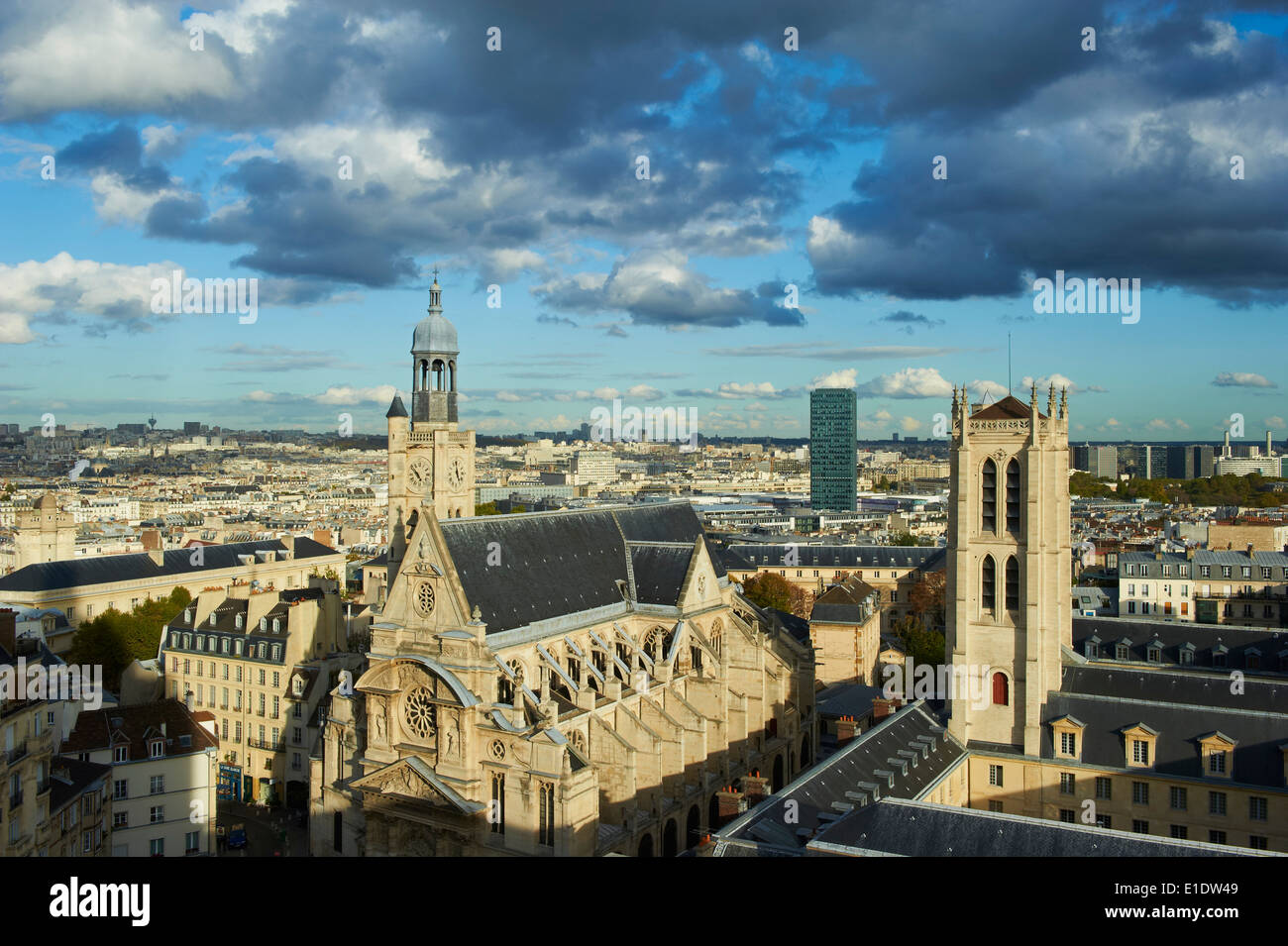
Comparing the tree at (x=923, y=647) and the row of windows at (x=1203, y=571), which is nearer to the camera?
the tree at (x=923, y=647)

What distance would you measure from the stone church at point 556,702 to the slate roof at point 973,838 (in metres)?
8.21

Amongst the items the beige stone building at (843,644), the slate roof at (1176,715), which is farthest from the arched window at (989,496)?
the beige stone building at (843,644)

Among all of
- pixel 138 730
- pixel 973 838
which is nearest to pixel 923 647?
pixel 973 838

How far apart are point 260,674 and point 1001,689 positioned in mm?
39493

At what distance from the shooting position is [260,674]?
55812mm

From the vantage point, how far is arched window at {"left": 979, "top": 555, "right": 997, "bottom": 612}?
137 feet

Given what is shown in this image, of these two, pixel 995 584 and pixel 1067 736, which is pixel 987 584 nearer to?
pixel 995 584

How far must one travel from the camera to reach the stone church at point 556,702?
113 ft

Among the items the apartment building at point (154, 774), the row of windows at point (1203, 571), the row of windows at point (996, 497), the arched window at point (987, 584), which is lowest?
the apartment building at point (154, 774)

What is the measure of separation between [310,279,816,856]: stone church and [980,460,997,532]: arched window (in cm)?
1279

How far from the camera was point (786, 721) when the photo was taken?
5072 centimetres

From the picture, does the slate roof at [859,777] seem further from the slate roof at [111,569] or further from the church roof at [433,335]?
the slate roof at [111,569]
